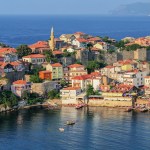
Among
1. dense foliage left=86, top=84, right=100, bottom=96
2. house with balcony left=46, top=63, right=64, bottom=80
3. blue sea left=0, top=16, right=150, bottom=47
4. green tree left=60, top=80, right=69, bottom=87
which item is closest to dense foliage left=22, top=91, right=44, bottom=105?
green tree left=60, top=80, right=69, bottom=87

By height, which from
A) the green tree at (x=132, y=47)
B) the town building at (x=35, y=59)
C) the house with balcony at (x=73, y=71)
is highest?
the green tree at (x=132, y=47)

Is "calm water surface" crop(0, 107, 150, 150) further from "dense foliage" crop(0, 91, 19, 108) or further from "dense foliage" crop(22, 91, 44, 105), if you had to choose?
"dense foliage" crop(22, 91, 44, 105)

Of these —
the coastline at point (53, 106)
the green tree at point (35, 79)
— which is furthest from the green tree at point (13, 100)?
the green tree at point (35, 79)

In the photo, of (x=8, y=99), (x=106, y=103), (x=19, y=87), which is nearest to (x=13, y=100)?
(x=8, y=99)

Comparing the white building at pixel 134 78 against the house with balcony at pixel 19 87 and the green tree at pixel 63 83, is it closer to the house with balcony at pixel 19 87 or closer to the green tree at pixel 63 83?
the green tree at pixel 63 83

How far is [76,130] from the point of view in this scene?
83.7ft

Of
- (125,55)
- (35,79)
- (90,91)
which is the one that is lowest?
(90,91)

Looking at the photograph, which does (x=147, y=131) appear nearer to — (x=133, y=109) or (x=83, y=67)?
(x=133, y=109)

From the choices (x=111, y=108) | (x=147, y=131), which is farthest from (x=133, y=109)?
A: (x=147, y=131)

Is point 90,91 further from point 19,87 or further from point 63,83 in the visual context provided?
point 19,87

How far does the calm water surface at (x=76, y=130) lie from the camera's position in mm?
23000

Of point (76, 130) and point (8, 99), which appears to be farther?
point (8, 99)

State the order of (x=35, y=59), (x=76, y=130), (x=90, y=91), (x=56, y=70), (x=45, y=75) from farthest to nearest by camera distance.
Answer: (x=35, y=59) < (x=56, y=70) < (x=45, y=75) < (x=90, y=91) < (x=76, y=130)

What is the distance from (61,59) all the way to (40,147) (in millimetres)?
15501
